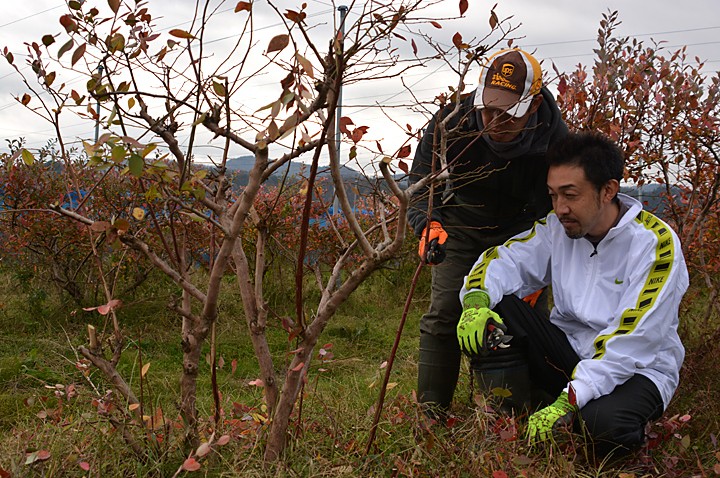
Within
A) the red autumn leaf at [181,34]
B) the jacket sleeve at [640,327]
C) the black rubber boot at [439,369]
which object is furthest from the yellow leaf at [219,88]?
the black rubber boot at [439,369]

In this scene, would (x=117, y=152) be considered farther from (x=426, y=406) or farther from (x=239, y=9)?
(x=426, y=406)

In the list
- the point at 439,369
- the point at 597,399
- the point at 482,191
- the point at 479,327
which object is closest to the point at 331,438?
the point at 479,327

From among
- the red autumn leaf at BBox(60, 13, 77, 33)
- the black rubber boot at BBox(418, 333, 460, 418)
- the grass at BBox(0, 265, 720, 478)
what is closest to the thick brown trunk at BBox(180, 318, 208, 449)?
the grass at BBox(0, 265, 720, 478)

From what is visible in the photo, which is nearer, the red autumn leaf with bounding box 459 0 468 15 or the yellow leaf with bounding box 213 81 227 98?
the yellow leaf with bounding box 213 81 227 98

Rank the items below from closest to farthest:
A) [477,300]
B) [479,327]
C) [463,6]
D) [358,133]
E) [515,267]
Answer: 1. [358,133]
2. [463,6]
3. [479,327]
4. [477,300]
5. [515,267]

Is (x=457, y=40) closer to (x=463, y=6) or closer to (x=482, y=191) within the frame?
(x=463, y=6)

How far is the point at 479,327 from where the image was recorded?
103 inches

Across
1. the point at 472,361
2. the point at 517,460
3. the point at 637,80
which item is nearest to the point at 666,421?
the point at 472,361

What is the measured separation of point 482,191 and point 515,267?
14.4 inches

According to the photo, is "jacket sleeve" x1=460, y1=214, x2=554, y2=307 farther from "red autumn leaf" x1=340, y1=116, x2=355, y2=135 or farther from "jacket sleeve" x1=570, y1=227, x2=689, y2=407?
"red autumn leaf" x1=340, y1=116, x2=355, y2=135

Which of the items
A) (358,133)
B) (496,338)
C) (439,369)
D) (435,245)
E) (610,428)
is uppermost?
(358,133)

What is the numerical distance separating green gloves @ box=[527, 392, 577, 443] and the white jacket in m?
0.05

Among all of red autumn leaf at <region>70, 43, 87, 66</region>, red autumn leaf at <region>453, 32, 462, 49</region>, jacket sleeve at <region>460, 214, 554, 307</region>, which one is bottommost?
jacket sleeve at <region>460, 214, 554, 307</region>

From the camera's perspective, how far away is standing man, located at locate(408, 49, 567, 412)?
8.96 feet
